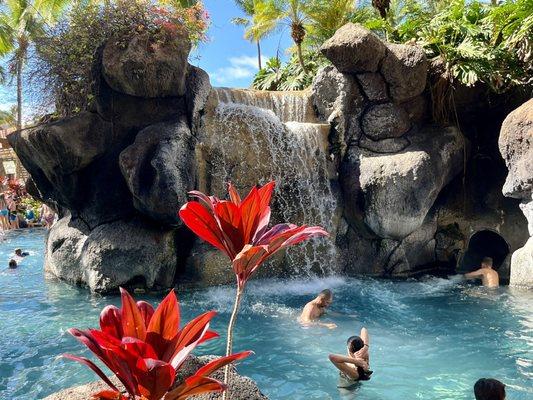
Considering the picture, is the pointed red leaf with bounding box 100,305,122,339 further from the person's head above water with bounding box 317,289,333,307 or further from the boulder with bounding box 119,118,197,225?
the boulder with bounding box 119,118,197,225

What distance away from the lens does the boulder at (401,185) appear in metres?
10.2

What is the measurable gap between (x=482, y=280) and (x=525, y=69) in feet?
15.4

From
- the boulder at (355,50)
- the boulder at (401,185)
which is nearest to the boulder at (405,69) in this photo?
the boulder at (355,50)

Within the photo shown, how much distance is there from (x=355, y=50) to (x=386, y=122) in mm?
1745

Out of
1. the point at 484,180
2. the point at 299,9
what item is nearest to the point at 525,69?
the point at 484,180

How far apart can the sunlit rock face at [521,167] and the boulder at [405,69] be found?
2.76 m

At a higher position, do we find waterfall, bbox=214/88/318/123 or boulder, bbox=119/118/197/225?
waterfall, bbox=214/88/318/123

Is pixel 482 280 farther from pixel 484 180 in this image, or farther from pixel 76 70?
pixel 76 70

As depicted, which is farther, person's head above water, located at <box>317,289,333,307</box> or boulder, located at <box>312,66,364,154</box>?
boulder, located at <box>312,66,364,154</box>

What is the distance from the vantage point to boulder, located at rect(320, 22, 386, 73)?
10.7 m

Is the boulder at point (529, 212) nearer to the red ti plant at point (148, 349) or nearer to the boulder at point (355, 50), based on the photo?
the boulder at point (355, 50)

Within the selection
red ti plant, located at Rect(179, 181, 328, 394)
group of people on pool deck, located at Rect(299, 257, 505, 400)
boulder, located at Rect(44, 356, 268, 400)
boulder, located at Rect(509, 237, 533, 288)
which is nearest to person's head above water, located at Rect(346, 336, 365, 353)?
group of people on pool deck, located at Rect(299, 257, 505, 400)

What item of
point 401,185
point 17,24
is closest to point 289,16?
point 401,185

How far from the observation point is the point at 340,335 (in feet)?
23.1
